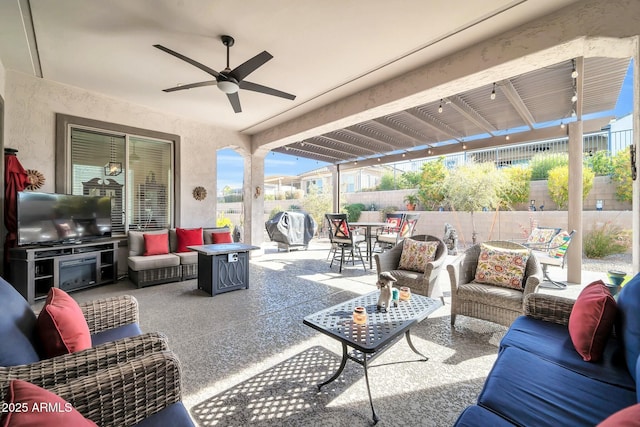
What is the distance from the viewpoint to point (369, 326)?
188 cm

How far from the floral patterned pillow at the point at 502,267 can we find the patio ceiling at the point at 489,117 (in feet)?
8.73

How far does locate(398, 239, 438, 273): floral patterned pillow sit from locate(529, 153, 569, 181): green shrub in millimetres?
7956

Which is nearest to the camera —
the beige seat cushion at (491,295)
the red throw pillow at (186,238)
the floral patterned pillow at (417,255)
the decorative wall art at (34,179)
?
the beige seat cushion at (491,295)

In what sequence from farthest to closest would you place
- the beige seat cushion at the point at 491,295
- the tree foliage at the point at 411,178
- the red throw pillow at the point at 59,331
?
the tree foliage at the point at 411,178 → the beige seat cushion at the point at 491,295 → the red throw pillow at the point at 59,331

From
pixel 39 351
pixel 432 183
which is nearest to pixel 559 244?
pixel 39 351

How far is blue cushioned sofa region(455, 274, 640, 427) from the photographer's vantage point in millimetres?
1114

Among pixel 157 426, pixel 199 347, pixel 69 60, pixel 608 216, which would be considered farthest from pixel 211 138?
pixel 608 216

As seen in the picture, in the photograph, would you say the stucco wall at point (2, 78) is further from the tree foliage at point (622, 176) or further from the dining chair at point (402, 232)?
the tree foliage at point (622, 176)

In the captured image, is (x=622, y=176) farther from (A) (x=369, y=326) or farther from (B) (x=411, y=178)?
(A) (x=369, y=326)

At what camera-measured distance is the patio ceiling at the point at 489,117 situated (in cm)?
397

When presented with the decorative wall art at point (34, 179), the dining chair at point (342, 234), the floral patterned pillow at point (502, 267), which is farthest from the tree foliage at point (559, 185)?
the decorative wall art at point (34, 179)

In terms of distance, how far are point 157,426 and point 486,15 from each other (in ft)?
12.9

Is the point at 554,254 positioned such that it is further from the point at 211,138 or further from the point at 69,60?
the point at 69,60

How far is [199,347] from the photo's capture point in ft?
8.06
